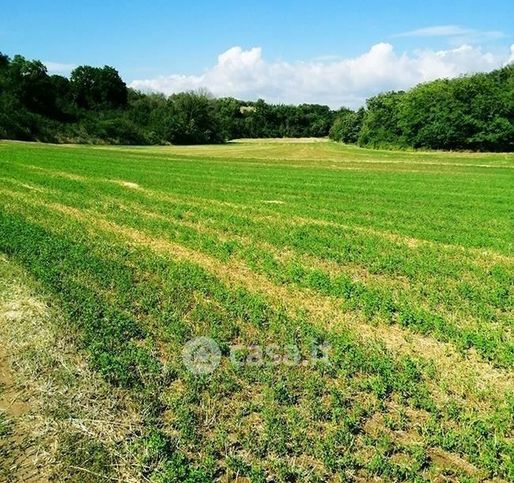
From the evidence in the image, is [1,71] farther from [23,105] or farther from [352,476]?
[352,476]

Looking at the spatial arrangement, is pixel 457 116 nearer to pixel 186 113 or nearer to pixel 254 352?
pixel 186 113

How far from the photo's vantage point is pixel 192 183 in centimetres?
3253

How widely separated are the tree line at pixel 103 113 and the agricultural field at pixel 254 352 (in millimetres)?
82240

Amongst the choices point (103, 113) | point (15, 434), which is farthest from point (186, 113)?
point (15, 434)

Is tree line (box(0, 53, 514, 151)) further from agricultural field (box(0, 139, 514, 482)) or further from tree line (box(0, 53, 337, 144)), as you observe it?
agricultural field (box(0, 139, 514, 482))

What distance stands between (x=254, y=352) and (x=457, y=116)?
8294 cm

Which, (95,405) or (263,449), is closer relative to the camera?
(263,449)

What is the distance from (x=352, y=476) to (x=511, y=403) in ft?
9.40

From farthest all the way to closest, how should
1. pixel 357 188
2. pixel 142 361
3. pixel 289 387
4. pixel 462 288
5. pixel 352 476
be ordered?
pixel 357 188 → pixel 462 288 → pixel 142 361 → pixel 289 387 → pixel 352 476

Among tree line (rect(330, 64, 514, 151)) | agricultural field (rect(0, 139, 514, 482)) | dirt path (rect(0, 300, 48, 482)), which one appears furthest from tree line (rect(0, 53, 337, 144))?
dirt path (rect(0, 300, 48, 482))

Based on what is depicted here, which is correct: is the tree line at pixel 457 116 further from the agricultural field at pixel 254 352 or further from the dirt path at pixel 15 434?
the dirt path at pixel 15 434

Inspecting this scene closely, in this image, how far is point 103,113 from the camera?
11512cm

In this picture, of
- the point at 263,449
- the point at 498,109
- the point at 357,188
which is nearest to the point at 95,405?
the point at 263,449

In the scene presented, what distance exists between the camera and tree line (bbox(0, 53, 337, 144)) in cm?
9387
